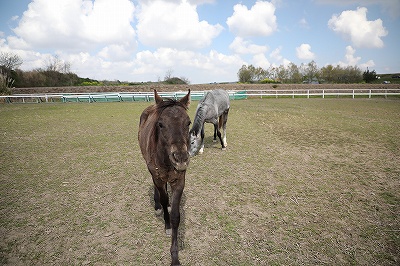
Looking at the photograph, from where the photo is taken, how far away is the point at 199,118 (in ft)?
21.2

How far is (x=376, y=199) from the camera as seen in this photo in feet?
14.0

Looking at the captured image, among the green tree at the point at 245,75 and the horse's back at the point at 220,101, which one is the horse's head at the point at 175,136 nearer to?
the horse's back at the point at 220,101

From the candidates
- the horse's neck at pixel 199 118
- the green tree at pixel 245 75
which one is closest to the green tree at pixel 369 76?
the green tree at pixel 245 75

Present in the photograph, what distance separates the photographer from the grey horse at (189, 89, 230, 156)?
6.37 m

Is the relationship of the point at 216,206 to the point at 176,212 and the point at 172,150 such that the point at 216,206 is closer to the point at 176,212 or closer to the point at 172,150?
the point at 176,212

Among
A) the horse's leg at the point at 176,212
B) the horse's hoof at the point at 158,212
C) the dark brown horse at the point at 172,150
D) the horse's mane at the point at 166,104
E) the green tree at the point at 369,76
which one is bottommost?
the horse's hoof at the point at 158,212

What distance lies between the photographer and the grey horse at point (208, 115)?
637cm

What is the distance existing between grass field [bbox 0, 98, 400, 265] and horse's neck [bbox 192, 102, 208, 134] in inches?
45.4

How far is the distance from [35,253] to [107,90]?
39.1 metres

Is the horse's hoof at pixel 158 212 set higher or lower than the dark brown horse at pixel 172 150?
lower

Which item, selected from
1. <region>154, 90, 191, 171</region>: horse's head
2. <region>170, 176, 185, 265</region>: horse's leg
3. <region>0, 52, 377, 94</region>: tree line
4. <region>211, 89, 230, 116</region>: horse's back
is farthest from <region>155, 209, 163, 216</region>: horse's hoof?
<region>0, 52, 377, 94</region>: tree line

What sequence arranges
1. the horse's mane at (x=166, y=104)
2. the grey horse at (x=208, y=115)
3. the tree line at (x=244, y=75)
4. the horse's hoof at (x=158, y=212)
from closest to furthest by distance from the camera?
the horse's mane at (x=166, y=104) → the horse's hoof at (x=158, y=212) → the grey horse at (x=208, y=115) → the tree line at (x=244, y=75)

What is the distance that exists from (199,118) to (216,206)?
9.82 ft

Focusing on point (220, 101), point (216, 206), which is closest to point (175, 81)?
point (220, 101)
